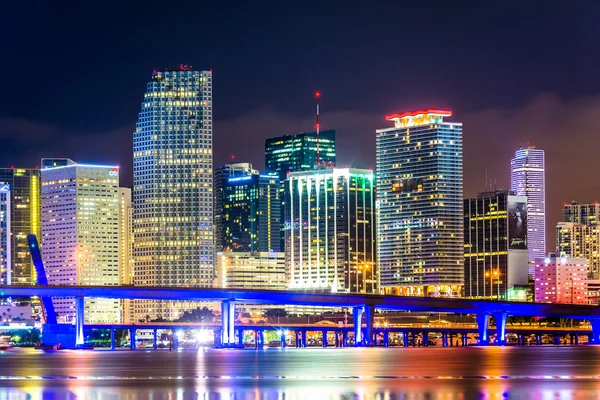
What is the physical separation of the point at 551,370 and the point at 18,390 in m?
52.5

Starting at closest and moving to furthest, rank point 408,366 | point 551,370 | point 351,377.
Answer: point 351,377
point 551,370
point 408,366

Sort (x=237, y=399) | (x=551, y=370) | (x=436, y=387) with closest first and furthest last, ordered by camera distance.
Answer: (x=237, y=399) → (x=436, y=387) → (x=551, y=370)

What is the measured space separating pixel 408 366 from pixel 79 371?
3251cm

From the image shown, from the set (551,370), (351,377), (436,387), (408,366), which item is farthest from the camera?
(408,366)

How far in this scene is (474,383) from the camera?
9175cm

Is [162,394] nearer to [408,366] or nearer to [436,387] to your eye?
[436,387]

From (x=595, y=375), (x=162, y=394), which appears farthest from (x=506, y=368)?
(x=162, y=394)

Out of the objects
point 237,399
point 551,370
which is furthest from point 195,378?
point 551,370

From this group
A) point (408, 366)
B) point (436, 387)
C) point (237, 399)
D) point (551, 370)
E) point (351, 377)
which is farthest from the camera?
point (408, 366)

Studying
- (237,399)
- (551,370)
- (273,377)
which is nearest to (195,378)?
(273,377)

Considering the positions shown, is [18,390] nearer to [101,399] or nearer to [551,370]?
[101,399]

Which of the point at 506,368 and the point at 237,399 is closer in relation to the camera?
the point at 237,399

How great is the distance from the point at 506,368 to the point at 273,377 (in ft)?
89.5

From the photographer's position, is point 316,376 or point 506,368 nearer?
point 316,376
